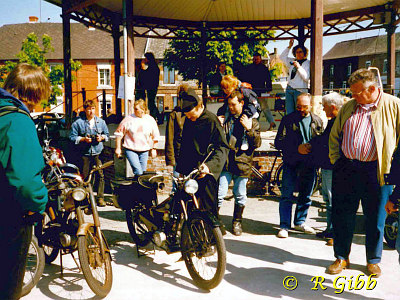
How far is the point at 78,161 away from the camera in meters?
8.51

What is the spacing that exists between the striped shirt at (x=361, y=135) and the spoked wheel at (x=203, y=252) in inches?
64.2

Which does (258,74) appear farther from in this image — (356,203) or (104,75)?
(104,75)

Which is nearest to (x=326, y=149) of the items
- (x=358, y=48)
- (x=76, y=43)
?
(x=76, y=43)

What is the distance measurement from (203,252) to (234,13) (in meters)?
11.3

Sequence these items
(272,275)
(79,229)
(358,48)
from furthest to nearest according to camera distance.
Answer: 1. (358,48)
2. (272,275)
3. (79,229)

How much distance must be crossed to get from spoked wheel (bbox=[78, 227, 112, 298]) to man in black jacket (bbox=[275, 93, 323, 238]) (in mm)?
2756

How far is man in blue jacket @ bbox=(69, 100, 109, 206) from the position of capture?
8.14 meters

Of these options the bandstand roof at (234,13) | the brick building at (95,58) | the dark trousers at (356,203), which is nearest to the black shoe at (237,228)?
the dark trousers at (356,203)

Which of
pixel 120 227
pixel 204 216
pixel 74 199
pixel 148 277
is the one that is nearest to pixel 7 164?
pixel 74 199

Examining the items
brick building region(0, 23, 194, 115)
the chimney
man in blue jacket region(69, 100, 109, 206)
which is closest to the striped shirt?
man in blue jacket region(69, 100, 109, 206)

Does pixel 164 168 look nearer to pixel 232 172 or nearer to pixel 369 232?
pixel 232 172

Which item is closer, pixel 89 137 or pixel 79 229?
pixel 79 229

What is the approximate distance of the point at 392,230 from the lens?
550cm

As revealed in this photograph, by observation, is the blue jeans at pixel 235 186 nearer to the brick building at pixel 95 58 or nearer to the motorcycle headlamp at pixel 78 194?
the motorcycle headlamp at pixel 78 194
